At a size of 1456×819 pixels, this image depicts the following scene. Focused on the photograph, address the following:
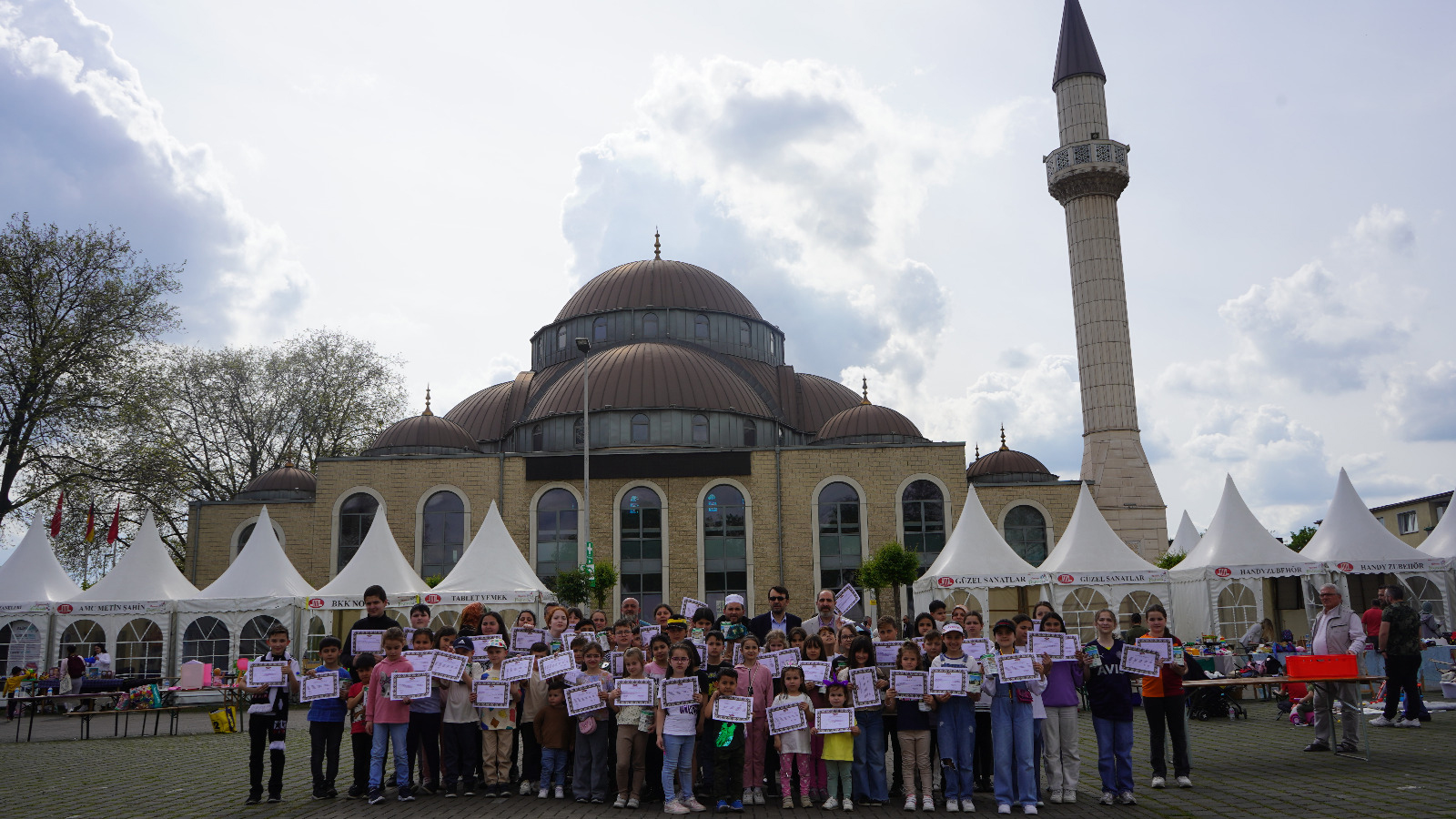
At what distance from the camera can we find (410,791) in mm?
9992

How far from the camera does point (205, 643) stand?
24.9 metres

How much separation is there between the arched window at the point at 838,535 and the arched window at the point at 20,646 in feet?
72.8

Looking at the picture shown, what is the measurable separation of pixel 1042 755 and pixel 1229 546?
14167 millimetres

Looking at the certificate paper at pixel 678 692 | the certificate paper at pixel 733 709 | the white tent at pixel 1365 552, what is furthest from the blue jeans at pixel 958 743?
the white tent at pixel 1365 552

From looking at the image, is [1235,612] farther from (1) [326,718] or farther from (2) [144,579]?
(2) [144,579]

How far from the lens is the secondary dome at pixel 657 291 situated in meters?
48.3

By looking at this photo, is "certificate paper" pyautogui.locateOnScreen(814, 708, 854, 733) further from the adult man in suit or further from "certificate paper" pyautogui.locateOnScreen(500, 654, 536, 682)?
"certificate paper" pyautogui.locateOnScreen(500, 654, 536, 682)

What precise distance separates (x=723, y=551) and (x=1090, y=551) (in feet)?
50.4

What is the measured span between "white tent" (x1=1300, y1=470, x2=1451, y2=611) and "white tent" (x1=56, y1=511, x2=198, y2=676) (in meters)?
24.3

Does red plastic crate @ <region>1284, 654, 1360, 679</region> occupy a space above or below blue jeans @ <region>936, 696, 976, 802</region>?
above

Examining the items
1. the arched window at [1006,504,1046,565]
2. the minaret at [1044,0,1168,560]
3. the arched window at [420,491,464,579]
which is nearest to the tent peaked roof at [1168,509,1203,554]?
the minaret at [1044,0,1168,560]

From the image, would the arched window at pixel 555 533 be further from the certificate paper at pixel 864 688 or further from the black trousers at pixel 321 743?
the certificate paper at pixel 864 688

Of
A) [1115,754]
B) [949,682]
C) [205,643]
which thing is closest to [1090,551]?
[1115,754]

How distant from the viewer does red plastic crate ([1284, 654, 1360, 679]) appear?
11.1 meters
